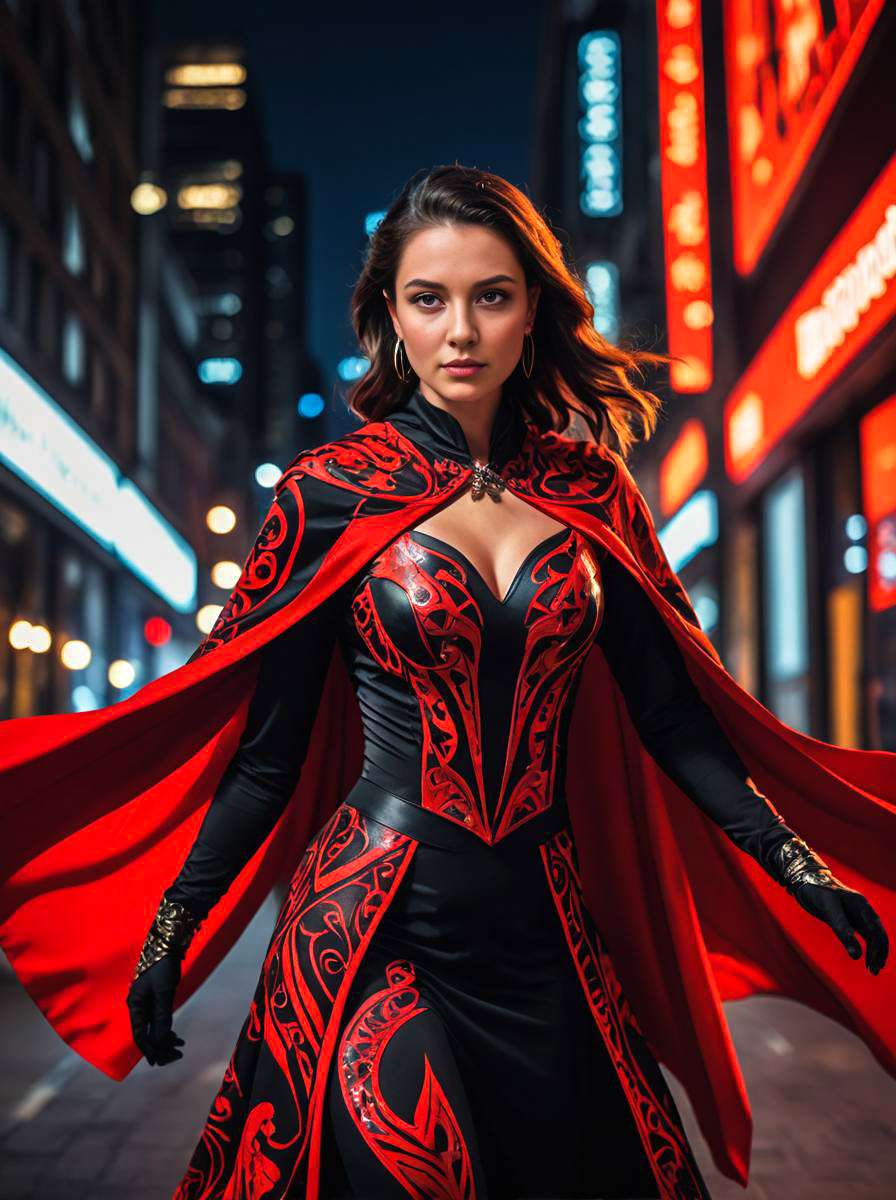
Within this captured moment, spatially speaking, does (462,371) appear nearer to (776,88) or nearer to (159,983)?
(159,983)

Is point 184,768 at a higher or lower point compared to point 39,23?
lower

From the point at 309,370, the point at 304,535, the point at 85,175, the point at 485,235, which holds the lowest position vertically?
the point at 304,535

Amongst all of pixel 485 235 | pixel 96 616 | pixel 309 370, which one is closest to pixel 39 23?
pixel 96 616

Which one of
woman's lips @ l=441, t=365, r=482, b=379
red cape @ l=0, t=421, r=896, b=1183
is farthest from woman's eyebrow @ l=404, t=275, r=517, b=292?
red cape @ l=0, t=421, r=896, b=1183

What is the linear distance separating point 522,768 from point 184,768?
692 millimetres

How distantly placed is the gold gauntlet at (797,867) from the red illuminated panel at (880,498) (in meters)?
Result: 6.50

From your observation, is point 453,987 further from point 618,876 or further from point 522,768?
point 618,876

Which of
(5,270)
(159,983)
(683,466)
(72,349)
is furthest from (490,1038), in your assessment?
(72,349)

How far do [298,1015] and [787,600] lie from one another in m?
10.8

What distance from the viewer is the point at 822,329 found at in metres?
9.39

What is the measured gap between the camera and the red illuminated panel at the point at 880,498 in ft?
27.4

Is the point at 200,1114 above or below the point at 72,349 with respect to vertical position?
Answer: below

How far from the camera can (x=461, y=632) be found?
2064mm

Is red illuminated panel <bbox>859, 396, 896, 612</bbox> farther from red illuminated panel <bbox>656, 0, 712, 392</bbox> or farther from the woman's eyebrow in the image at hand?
the woman's eyebrow
